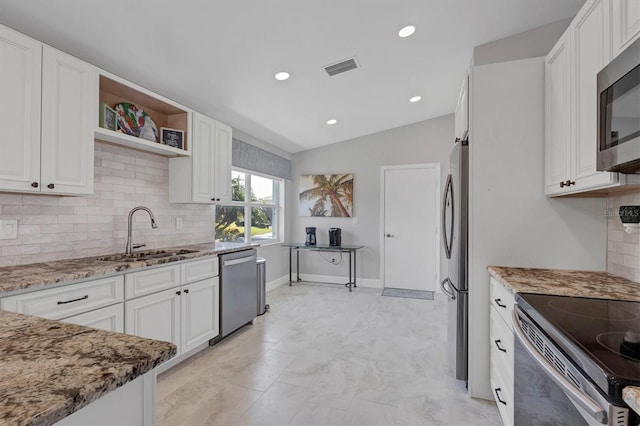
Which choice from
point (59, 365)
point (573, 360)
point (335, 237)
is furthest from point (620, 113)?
point (335, 237)

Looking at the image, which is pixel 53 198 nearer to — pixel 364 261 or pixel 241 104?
pixel 241 104

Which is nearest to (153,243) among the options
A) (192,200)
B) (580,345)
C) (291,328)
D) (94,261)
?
(192,200)

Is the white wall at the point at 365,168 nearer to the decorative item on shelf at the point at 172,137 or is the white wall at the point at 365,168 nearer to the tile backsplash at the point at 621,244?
the decorative item on shelf at the point at 172,137

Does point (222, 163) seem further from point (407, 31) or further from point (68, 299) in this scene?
point (407, 31)

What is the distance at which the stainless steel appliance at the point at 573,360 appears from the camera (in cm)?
78

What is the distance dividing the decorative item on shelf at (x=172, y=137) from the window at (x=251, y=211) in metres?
1.12

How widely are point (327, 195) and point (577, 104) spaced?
4043mm

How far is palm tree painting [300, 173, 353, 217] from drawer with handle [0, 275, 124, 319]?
372cm

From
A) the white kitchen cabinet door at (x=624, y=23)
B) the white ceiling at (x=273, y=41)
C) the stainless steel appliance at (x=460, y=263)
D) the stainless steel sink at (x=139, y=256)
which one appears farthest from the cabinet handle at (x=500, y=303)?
the stainless steel sink at (x=139, y=256)

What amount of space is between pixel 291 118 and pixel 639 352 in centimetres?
375

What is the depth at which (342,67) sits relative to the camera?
2.99m

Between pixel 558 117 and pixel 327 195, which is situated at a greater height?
pixel 558 117

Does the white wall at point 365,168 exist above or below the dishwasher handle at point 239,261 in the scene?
above

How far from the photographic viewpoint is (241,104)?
135 inches
